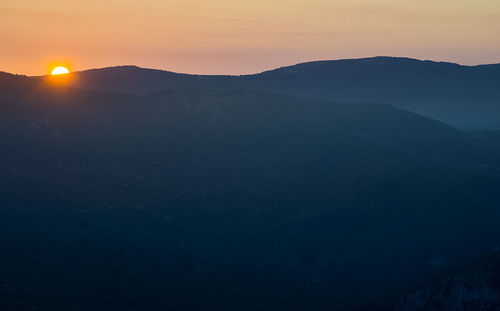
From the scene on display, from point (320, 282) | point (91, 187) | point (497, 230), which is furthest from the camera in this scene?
point (91, 187)

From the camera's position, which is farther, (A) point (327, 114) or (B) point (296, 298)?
(A) point (327, 114)

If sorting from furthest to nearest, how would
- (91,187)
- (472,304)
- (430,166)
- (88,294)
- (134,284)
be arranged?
A: (430,166) < (91,187) < (134,284) < (88,294) < (472,304)

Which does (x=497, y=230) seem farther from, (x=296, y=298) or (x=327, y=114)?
(x=327, y=114)

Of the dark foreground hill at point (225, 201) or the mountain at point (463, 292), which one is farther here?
the dark foreground hill at point (225, 201)

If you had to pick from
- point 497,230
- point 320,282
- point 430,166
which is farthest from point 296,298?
point 430,166

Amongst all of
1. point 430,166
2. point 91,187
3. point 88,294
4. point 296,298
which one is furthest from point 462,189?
point 88,294

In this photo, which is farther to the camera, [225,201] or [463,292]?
[225,201]

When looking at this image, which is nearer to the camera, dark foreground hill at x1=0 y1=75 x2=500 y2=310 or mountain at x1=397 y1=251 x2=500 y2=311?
mountain at x1=397 y1=251 x2=500 y2=311

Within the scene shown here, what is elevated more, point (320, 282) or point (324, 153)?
point (324, 153)
